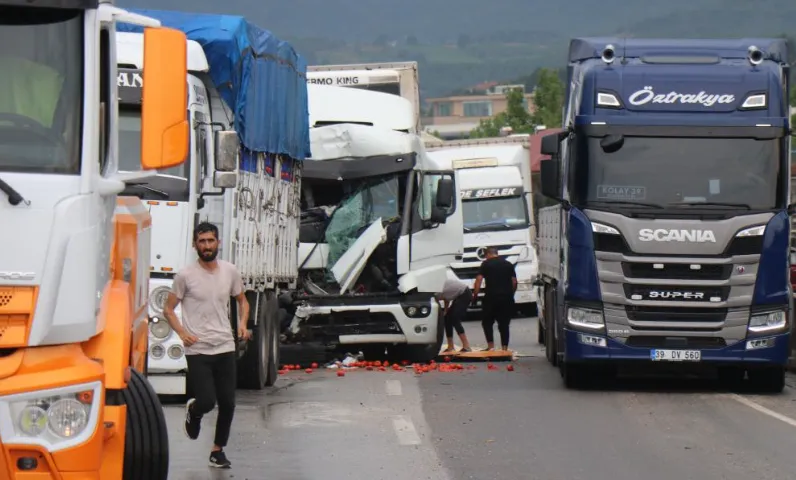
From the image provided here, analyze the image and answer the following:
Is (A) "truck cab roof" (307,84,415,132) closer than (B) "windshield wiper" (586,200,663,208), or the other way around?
(B) "windshield wiper" (586,200,663,208)

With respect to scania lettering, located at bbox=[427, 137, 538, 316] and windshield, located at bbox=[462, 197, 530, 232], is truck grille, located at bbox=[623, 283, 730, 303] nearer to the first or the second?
scania lettering, located at bbox=[427, 137, 538, 316]

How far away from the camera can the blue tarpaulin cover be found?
49.9 feet

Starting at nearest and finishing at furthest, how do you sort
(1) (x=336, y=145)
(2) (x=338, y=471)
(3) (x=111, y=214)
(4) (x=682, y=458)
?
(3) (x=111, y=214), (2) (x=338, y=471), (4) (x=682, y=458), (1) (x=336, y=145)

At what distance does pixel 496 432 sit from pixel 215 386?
3.12 metres

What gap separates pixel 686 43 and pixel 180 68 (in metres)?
11.0

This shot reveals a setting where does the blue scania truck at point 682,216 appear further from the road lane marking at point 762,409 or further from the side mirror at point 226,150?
the side mirror at point 226,150

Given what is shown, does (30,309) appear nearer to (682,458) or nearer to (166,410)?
(682,458)

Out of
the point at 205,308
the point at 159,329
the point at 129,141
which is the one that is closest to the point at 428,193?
the point at 159,329

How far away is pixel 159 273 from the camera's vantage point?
13.8m

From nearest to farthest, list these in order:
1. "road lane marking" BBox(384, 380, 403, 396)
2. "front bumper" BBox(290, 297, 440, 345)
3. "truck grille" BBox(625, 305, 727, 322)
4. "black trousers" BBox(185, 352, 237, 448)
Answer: "black trousers" BBox(185, 352, 237, 448)
"truck grille" BBox(625, 305, 727, 322)
"road lane marking" BBox(384, 380, 403, 396)
"front bumper" BBox(290, 297, 440, 345)

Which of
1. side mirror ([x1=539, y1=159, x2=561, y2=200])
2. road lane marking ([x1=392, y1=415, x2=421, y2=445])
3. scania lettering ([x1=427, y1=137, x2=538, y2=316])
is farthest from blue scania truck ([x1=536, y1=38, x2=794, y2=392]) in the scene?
scania lettering ([x1=427, y1=137, x2=538, y2=316])

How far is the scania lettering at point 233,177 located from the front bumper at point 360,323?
866mm

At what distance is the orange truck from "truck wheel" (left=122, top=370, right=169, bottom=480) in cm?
68

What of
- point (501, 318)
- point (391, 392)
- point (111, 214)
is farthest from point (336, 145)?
point (111, 214)
